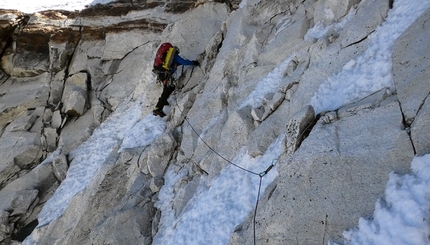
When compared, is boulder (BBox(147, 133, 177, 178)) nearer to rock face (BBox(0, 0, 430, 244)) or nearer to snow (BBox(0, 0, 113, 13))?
rock face (BBox(0, 0, 430, 244))

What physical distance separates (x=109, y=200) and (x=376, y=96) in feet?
30.1

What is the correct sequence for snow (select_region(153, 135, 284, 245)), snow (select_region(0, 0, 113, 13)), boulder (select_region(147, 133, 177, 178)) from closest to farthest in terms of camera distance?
1. snow (select_region(153, 135, 284, 245))
2. boulder (select_region(147, 133, 177, 178))
3. snow (select_region(0, 0, 113, 13))

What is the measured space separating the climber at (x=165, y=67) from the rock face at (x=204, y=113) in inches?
22.6

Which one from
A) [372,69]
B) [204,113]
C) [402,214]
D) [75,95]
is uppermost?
[372,69]

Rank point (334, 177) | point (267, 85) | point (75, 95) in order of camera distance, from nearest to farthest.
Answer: point (334, 177) → point (267, 85) → point (75, 95)

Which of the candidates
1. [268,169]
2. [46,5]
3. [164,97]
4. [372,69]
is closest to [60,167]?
[164,97]

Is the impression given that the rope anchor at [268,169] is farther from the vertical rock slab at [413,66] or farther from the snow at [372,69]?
the vertical rock slab at [413,66]

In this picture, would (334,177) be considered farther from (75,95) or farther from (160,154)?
(75,95)

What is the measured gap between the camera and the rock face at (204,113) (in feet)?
21.3

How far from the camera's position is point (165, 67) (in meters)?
14.9

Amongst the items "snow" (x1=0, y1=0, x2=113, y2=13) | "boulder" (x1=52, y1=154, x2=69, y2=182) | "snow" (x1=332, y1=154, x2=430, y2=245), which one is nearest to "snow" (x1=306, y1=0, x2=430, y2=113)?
"snow" (x1=332, y1=154, x2=430, y2=245)

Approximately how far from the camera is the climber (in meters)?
14.9

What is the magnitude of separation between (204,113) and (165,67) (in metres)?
3.16

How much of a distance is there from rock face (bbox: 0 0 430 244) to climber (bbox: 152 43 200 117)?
22.6 inches
